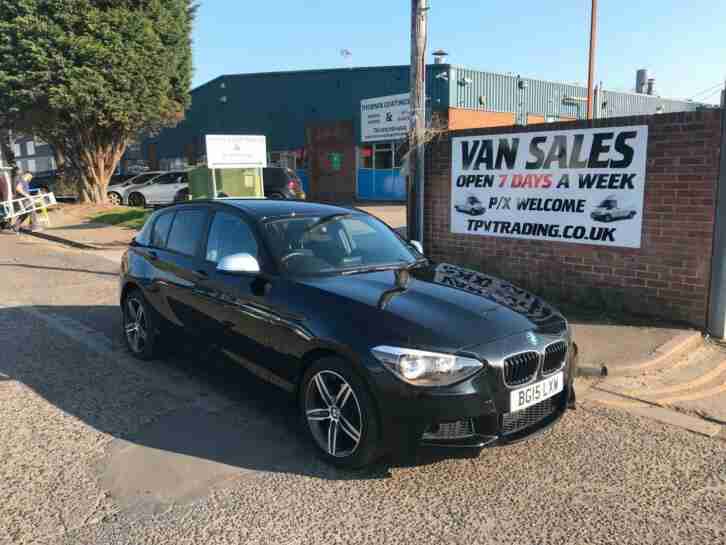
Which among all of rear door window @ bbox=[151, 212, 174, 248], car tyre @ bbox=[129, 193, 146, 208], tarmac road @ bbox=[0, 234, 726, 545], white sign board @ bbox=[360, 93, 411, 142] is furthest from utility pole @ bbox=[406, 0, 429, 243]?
car tyre @ bbox=[129, 193, 146, 208]

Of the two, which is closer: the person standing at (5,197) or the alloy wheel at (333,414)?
the alloy wheel at (333,414)

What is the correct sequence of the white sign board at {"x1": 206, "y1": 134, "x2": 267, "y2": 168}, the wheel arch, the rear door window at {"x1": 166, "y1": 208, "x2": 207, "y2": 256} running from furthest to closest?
the white sign board at {"x1": 206, "y1": 134, "x2": 267, "y2": 168} → the wheel arch → the rear door window at {"x1": 166, "y1": 208, "x2": 207, "y2": 256}

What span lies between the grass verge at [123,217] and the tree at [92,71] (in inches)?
123

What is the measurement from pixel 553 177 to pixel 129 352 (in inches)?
202

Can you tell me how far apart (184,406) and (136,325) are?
1.51 meters

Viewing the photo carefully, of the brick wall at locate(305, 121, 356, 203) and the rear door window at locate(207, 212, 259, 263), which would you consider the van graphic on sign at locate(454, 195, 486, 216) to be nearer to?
the rear door window at locate(207, 212, 259, 263)

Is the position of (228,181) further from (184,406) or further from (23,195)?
(184,406)

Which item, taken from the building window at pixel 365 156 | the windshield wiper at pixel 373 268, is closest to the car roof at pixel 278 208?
the windshield wiper at pixel 373 268

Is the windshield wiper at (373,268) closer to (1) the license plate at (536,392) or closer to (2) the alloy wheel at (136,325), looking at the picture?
(1) the license plate at (536,392)

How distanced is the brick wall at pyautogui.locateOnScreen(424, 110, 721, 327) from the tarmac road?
2524mm

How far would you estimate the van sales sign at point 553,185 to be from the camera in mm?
6715

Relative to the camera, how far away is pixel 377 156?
28328 millimetres

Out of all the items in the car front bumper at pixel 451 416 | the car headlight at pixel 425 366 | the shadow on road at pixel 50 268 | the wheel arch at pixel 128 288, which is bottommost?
the shadow on road at pixel 50 268

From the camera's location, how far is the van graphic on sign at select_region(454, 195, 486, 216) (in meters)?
8.24
